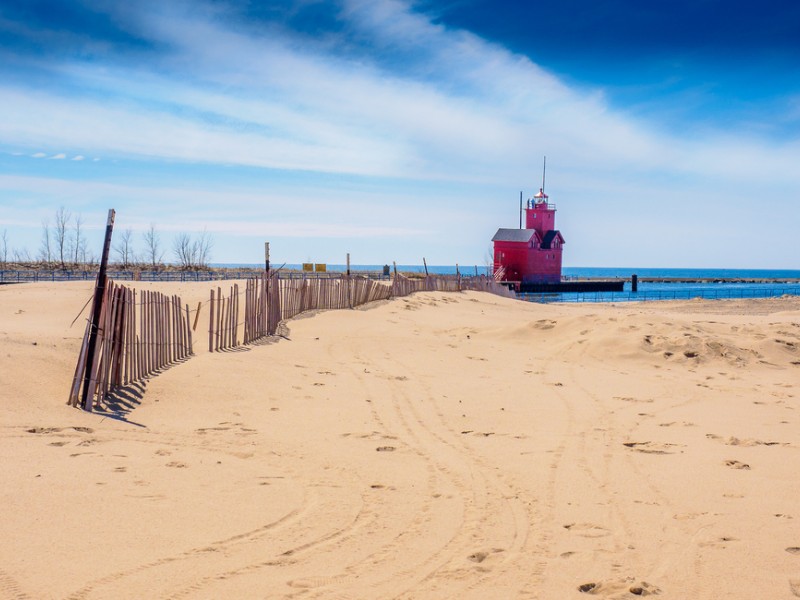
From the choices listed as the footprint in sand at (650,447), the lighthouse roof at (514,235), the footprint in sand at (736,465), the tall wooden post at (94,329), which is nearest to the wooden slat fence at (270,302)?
the tall wooden post at (94,329)

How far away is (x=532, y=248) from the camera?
56688 millimetres

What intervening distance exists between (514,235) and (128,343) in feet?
166

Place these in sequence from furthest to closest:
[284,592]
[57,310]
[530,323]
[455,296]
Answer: [455,296], [57,310], [530,323], [284,592]

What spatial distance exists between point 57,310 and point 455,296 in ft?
47.6

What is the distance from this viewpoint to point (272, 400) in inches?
324

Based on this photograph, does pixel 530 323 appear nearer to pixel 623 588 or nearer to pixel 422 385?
pixel 422 385

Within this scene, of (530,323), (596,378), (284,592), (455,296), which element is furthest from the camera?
(455,296)

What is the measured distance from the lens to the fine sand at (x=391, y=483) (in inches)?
144

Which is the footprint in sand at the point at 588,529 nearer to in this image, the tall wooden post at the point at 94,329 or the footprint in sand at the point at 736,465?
the footprint in sand at the point at 736,465

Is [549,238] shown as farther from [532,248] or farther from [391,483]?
[391,483]

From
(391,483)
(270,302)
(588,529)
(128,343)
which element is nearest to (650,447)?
(588,529)

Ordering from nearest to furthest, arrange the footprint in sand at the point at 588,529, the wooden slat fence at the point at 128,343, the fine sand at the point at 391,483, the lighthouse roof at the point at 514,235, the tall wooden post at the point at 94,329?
the fine sand at the point at 391,483 < the footprint in sand at the point at 588,529 < the tall wooden post at the point at 94,329 < the wooden slat fence at the point at 128,343 < the lighthouse roof at the point at 514,235

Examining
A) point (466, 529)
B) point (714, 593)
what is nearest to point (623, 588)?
point (714, 593)

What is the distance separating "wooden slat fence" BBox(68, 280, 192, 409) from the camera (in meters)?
7.08
